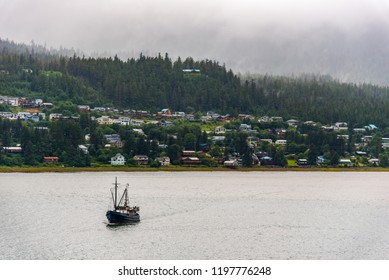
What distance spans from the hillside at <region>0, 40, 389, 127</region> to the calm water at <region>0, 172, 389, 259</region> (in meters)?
22.4

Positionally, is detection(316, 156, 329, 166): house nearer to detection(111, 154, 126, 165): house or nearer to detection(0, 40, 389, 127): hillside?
detection(111, 154, 126, 165): house

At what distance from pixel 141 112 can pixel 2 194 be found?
1178 inches

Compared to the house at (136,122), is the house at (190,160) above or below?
below

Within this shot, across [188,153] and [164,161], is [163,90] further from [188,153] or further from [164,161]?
[164,161]

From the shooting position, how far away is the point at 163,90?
62.5 m

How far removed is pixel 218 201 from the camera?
27.3 metres

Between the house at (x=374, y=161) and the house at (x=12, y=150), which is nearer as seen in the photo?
the house at (x=12, y=150)

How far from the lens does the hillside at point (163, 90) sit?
57125mm

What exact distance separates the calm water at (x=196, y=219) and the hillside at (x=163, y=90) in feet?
73.6

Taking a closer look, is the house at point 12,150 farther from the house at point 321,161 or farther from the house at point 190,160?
the house at point 321,161

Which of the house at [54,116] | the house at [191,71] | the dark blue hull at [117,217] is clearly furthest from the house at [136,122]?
the dark blue hull at [117,217]

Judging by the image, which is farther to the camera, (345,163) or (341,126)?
(341,126)

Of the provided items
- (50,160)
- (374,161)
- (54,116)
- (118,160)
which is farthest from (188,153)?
(374,161)

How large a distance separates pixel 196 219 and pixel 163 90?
40.2m
